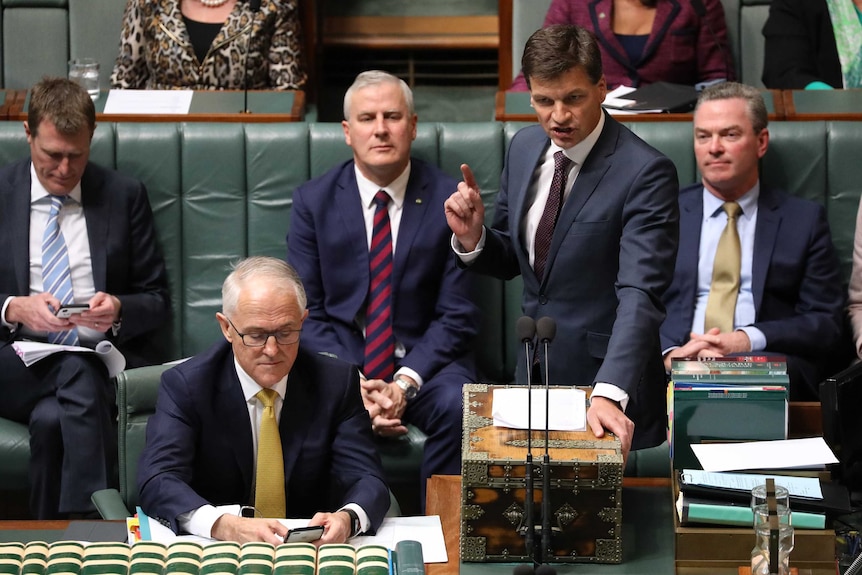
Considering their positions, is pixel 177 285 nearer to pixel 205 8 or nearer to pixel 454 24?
pixel 205 8

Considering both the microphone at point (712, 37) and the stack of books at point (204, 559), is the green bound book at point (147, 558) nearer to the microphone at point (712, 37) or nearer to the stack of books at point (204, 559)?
the stack of books at point (204, 559)

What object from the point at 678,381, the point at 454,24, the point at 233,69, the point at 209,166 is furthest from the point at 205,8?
the point at 678,381

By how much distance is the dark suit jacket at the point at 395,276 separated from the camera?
3.59 meters

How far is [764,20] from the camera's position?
4.69 metres

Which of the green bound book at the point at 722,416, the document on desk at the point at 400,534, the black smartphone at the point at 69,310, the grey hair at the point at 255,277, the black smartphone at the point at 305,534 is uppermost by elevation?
the grey hair at the point at 255,277

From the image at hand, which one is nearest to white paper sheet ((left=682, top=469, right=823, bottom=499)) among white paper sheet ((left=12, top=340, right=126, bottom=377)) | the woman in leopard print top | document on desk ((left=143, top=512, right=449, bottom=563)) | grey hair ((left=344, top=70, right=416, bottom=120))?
document on desk ((left=143, top=512, right=449, bottom=563))

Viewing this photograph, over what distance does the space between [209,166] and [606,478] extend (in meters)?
2.06

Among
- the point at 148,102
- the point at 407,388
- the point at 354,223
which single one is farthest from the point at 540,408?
the point at 148,102

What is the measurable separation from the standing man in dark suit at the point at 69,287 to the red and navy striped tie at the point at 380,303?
650 mm

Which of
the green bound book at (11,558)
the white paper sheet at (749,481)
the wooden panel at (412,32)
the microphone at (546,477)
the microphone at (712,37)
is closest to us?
the green bound book at (11,558)

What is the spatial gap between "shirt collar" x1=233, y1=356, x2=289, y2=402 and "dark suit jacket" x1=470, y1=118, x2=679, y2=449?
54cm

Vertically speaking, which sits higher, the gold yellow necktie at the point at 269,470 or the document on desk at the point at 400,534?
the gold yellow necktie at the point at 269,470

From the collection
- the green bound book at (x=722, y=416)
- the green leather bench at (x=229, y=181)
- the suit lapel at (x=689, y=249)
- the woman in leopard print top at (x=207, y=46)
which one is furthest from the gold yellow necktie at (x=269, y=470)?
the woman in leopard print top at (x=207, y=46)

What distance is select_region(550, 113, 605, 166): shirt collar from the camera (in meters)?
2.79
